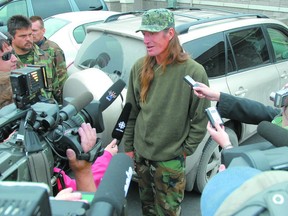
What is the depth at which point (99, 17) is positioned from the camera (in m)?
6.45

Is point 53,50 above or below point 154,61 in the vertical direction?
below

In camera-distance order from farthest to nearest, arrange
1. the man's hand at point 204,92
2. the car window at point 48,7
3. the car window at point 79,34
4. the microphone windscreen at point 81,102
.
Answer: the car window at point 48,7 → the car window at point 79,34 → the man's hand at point 204,92 → the microphone windscreen at point 81,102

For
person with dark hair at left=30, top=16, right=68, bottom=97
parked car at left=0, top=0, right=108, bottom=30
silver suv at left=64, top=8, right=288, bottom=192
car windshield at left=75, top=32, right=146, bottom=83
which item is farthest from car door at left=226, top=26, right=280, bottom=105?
parked car at left=0, top=0, right=108, bottom=30

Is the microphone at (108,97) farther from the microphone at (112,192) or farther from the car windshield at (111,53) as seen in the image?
the microphone at (112,192)

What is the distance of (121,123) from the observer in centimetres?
254

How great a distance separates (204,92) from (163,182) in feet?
2.57

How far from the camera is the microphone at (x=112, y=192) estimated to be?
31.9 inches

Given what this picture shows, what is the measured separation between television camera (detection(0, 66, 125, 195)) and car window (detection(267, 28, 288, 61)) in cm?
318

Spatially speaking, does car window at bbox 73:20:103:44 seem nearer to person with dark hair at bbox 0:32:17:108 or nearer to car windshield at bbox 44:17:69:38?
car windshield at bbox 44:17:69:38

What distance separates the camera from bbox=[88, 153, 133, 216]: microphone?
81 cm

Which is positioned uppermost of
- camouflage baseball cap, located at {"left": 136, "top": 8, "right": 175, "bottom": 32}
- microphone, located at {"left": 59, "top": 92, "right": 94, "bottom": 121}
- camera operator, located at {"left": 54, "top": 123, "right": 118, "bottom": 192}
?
camouflage baseball cap, located at {"left": 136, "top": 8, "right": 175, "bottom": 32}

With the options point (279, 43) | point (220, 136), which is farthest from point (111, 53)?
point (279, 43)

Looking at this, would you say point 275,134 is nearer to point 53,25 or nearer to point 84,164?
point 84,164

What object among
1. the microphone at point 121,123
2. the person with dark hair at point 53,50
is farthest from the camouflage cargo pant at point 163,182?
the person with dark hair at point 53,50
